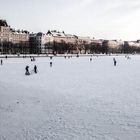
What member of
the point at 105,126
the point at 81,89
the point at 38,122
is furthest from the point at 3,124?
the point at 81,89

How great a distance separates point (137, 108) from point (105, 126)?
270cm

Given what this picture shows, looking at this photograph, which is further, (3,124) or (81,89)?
(81,89)

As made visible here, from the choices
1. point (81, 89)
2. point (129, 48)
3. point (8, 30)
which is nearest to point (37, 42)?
point (8, 30)

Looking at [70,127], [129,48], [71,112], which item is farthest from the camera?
[129,48]

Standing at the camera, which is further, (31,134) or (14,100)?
(14,100)

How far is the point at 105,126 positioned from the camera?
963 cm

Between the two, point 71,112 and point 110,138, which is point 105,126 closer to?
point 110,138

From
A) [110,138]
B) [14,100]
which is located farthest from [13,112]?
[110,138]

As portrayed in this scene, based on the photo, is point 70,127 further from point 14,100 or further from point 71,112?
point 14,100

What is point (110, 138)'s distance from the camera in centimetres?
852

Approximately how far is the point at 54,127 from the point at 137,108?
3744mm

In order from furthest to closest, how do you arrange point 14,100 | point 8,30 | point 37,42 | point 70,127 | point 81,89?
point 37,42, point 8,30, point 81,89, point 14,100, point 70,127

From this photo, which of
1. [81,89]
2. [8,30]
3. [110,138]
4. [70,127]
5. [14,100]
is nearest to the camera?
[110,138]

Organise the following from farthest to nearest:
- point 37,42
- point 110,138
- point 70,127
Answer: point 37,42, point 70,127, point 110,138
